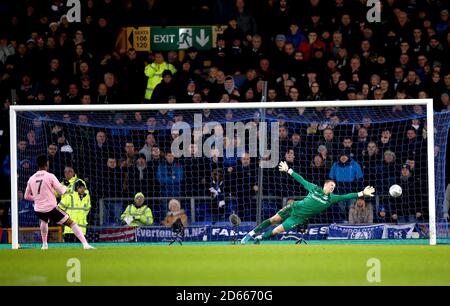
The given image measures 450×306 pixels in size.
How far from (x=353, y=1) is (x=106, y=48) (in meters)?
5.28

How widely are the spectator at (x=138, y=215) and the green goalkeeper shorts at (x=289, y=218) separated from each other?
8.74 ft

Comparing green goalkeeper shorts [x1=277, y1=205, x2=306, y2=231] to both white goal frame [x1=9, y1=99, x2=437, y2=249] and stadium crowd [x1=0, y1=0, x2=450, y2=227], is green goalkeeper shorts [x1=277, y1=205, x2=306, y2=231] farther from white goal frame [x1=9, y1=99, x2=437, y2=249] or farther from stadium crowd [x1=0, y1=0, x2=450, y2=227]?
white goal frame [x1=9, y1=99, x2=437, y2=249]

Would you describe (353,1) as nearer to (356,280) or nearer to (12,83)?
(12,83)

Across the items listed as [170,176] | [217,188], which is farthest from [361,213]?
[170,176]

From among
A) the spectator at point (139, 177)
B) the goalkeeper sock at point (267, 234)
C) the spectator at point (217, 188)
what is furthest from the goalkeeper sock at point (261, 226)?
the spectator at point (139, 177)

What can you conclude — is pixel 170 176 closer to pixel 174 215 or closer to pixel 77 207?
pixel 174 215

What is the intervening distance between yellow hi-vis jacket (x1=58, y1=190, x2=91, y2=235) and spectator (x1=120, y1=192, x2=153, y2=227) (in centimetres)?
68

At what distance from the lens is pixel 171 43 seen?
2478 centimetres

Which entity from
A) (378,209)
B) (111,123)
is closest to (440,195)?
(378,209)

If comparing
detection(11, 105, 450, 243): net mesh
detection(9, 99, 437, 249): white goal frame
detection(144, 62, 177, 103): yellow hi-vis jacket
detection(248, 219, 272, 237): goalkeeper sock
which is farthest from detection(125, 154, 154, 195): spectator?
detection(248, 219, 272, 237): goalkeeper sock

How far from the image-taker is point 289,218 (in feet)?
64.4

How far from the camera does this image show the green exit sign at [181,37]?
80.9 feet
